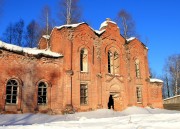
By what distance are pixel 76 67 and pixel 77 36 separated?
9.28ft

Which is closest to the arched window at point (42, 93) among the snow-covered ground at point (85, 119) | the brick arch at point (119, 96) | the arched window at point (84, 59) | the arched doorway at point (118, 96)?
the snow-covered ground at point (85, 119)

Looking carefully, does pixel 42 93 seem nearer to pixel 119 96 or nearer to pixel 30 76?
pixel 30 76

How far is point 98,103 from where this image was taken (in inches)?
772

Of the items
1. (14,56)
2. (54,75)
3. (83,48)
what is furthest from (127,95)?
(14,56)

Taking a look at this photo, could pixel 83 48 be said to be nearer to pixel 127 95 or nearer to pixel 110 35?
pixel 110 35

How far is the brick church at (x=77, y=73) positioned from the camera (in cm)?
1648

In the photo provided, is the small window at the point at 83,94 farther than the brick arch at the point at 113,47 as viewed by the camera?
No

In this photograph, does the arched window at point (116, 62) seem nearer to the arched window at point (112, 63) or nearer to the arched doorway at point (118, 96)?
the arched window at point (112, 63)

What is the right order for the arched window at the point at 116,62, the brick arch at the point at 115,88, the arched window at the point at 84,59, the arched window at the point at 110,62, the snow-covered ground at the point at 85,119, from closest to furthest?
the snow-covered ground at the point at 85,119 → the arched window at the point at 84,59 → the brick arch at the point at 115,88 → the arched window at the point at 110,62 → the arched window at the point at 116,62

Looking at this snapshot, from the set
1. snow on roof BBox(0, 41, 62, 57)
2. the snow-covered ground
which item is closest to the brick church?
snow on roof BBox(0, 41, 62, 57)

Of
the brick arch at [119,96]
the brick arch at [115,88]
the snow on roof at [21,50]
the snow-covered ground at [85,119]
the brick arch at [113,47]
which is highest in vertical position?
the brick arch at [113,47]

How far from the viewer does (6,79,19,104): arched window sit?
632 inches

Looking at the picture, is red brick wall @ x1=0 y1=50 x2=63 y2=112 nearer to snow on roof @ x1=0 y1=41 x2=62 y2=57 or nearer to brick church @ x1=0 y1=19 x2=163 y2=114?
brick church @ x1=0 y1=19 x2=163 y2=114

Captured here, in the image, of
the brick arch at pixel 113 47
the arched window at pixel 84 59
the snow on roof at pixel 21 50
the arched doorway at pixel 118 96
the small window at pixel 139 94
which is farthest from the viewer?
the small window at pixel 139 94
